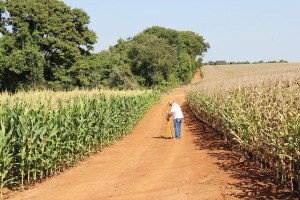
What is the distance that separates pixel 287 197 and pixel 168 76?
199 feet

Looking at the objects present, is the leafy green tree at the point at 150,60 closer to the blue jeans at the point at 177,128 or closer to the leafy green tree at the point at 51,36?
the leafy green tree at the point at 51,36

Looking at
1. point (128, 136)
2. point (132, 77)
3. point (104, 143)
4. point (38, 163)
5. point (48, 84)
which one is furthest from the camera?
point (132, 77)

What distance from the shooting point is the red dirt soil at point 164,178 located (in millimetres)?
7727

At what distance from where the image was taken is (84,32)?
39438 mm

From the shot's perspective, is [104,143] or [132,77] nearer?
[104,143]

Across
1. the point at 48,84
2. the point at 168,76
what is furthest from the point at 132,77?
the point at 48,84

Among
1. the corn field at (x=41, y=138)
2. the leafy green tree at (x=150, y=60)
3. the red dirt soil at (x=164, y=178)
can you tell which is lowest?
the red dirt soil at (x=164, y=178)

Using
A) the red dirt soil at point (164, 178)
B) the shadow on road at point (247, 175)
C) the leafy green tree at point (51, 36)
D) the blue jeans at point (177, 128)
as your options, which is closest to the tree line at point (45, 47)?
the leafy green tree at point (51, 36)

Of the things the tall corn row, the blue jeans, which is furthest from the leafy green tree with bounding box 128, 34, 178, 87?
the tall corn row

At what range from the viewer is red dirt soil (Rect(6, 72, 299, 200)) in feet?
25.3

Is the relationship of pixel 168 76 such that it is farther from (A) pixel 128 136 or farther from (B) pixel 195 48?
(A) pixel 128 136

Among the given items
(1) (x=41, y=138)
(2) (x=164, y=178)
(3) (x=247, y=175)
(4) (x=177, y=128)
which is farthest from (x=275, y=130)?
(4) (x=177, y=128)

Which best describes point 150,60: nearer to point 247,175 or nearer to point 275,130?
point 247,175

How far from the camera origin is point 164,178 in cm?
919
